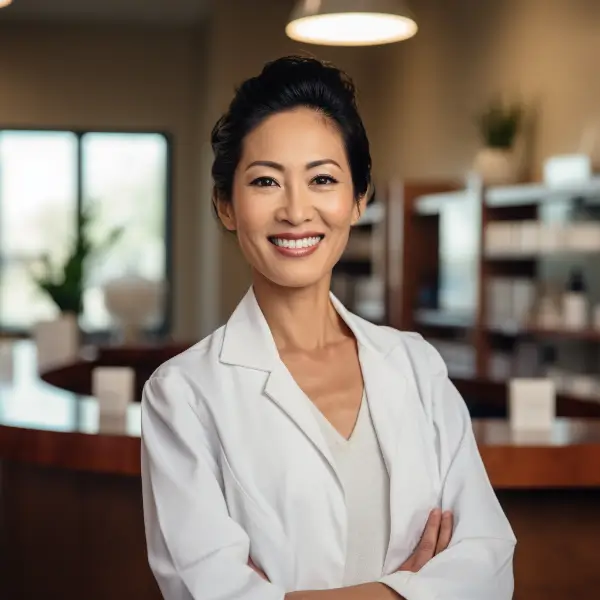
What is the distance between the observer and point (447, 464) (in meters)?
1.46

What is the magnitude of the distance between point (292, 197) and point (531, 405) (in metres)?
1.69

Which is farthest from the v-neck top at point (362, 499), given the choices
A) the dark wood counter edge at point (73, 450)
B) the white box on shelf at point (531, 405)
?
the white box on shelf at point (531, 405)

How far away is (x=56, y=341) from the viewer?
5031mm

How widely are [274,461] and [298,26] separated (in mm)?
2698

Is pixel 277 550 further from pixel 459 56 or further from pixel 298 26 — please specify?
pixel 459 56

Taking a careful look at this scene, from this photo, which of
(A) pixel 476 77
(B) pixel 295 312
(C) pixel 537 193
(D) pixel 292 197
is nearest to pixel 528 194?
(C) pixel 537 193

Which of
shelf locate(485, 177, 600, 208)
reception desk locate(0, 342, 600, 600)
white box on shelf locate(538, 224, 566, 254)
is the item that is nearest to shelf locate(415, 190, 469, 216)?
shelf locate(485, 177, 600, 208)

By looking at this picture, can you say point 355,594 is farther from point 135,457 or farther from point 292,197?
point 135,457

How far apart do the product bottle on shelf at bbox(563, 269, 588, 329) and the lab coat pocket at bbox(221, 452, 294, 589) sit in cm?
427

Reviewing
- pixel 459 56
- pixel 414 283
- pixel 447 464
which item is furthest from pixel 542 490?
pixel 459 56

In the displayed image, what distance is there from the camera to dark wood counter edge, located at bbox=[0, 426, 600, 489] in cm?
255

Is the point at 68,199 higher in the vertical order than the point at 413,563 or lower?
higher

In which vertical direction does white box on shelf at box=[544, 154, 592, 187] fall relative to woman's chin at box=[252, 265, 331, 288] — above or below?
above

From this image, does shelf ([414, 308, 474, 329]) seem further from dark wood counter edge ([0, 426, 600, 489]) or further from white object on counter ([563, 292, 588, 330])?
dark wood counter edge ([0, 426, 600, 489])
